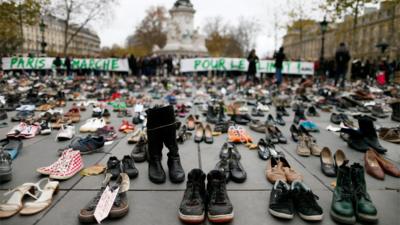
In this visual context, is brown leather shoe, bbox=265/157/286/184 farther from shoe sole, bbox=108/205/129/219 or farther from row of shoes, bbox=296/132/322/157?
shoe sole, bbox=108/205/129/219

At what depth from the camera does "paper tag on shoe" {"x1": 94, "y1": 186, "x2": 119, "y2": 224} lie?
232 centimetres

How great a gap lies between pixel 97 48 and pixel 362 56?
431 feet

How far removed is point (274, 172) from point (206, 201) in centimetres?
109

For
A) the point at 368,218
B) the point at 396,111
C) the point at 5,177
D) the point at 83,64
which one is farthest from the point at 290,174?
the point at 83,64

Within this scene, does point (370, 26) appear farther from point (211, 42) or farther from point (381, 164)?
point (381, 164)

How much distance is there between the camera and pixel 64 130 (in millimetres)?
5270

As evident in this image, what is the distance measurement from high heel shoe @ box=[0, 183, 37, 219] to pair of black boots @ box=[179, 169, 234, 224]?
1481 mm

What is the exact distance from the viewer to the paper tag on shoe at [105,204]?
7.60 ft

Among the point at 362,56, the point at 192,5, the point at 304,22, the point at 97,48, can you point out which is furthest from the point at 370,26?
the point at 97,48

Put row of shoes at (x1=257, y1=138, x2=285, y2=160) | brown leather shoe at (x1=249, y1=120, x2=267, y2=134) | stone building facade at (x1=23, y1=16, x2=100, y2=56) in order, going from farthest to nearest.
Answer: stone building facade at (x1=23, y1=16, x2=100, y2=56) < brown leather shoe at (x1=249, y1=120, x2=267, y2=134) < row of shoes at (x1=257, y1=138, x2=285, y2=160)

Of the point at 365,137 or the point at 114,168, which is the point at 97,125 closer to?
the point at 114,168

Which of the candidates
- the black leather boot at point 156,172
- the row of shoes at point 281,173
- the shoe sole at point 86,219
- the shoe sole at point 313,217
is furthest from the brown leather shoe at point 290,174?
the shoe sole at point 86,219

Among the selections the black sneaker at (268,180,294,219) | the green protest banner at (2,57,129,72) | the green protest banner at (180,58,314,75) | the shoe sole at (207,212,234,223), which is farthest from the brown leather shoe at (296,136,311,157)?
the green protest banner at (2,57,129,72)

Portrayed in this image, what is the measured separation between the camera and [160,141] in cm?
335
